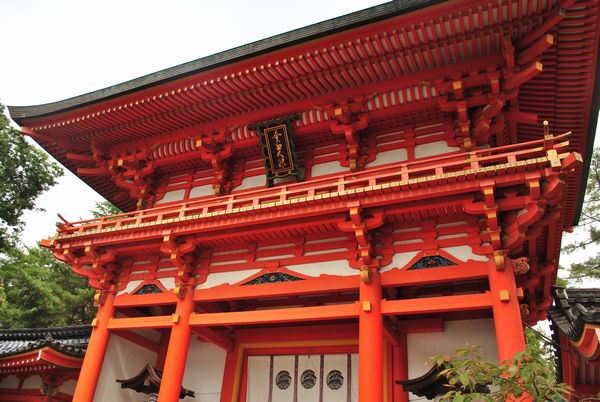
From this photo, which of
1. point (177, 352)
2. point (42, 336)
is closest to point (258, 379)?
point (177, 352)

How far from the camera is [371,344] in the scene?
6707 millimetres

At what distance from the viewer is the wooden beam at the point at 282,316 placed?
7.18 meters

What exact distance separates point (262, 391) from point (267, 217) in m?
4.17

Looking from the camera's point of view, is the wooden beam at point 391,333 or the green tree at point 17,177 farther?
the green tree at point 17,177

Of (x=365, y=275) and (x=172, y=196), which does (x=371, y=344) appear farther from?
(x=172, y=196)

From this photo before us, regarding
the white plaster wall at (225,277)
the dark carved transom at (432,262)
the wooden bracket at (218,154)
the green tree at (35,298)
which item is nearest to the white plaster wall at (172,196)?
the wooden bracket at (218,154)

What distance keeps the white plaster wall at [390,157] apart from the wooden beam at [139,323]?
5.23m

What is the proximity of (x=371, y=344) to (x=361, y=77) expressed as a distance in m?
4.99

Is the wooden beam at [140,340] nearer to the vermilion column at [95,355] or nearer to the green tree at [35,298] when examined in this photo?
the vermilion column at [95,355]

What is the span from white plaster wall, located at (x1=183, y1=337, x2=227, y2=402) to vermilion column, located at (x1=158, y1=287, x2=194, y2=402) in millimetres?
1847

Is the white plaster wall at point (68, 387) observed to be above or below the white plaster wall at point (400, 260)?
below

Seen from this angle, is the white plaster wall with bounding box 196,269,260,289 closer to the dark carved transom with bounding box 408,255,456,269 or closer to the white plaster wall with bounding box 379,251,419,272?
the white plaster wall with bounding box 379,251,419,272

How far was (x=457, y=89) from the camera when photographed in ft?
25.8

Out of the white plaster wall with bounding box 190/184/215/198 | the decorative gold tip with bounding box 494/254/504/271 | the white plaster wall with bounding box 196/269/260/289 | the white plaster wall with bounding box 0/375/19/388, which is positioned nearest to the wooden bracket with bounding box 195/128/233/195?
the white plaster wall with bounding box 190/184/215/198
